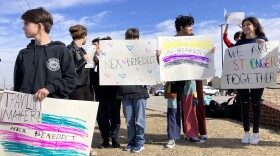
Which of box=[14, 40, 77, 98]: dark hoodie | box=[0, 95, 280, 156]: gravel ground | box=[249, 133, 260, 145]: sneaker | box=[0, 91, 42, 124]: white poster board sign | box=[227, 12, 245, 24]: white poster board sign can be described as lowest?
box=[0, 95, 280, 156]: gravel ground

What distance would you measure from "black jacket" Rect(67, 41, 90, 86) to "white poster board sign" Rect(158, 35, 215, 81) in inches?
45.3

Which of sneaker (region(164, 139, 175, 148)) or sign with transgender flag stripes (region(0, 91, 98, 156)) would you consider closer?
sign with transgender flag stripes (region(0, 91, 98, 156))

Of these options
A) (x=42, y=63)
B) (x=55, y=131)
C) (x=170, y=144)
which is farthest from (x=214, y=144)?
(x=42, y=63)

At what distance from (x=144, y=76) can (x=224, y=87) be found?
1527 millimetres

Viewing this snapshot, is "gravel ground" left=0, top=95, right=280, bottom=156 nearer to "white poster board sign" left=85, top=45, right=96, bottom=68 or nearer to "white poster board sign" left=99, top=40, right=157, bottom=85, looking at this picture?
"white poster board sign" left=99, top=40, right=157, bottom=85

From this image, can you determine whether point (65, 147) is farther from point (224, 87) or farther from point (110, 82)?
point (224, 87)

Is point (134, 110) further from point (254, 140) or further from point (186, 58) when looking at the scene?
point (254, 140)

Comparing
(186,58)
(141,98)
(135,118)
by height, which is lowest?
(135,118)

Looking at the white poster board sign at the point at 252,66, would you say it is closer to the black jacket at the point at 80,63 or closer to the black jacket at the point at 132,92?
the black jacket at the point at 132,92

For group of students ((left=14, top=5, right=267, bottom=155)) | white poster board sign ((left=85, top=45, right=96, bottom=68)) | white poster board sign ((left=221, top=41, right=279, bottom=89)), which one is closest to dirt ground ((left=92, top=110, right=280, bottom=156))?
group of students ((left=14, top=5, right=267, bottom=155))

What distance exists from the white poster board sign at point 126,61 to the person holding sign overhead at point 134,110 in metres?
0.15

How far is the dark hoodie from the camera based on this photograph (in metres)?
3.48

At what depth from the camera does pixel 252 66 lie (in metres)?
6.06

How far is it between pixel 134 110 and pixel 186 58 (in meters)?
→ 1.17
